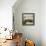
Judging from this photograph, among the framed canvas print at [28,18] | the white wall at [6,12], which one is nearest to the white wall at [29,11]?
the framed canvas print at [28,18]

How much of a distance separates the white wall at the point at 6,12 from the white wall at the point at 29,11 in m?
1.07

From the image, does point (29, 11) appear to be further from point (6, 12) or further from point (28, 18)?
point (6, 12)

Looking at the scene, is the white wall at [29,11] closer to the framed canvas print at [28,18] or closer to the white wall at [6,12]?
the framed canvas print at [28,18]

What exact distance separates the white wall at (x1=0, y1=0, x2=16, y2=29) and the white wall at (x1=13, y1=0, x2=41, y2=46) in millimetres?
1074

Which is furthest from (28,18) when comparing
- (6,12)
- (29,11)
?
(6,12)

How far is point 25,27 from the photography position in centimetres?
581

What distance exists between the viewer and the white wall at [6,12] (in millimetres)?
4660

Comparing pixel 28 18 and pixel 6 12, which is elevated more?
pixel 6 12

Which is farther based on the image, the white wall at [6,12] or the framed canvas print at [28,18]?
the framed canvas print at [28,18]

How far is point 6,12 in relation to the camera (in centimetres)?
469

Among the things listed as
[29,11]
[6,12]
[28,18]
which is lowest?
[28,18]

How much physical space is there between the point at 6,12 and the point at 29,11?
1.44m

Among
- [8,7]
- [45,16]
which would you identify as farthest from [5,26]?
[45,16]

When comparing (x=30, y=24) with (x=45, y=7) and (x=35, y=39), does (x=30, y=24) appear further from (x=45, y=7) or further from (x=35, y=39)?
(x=45, y=7)
